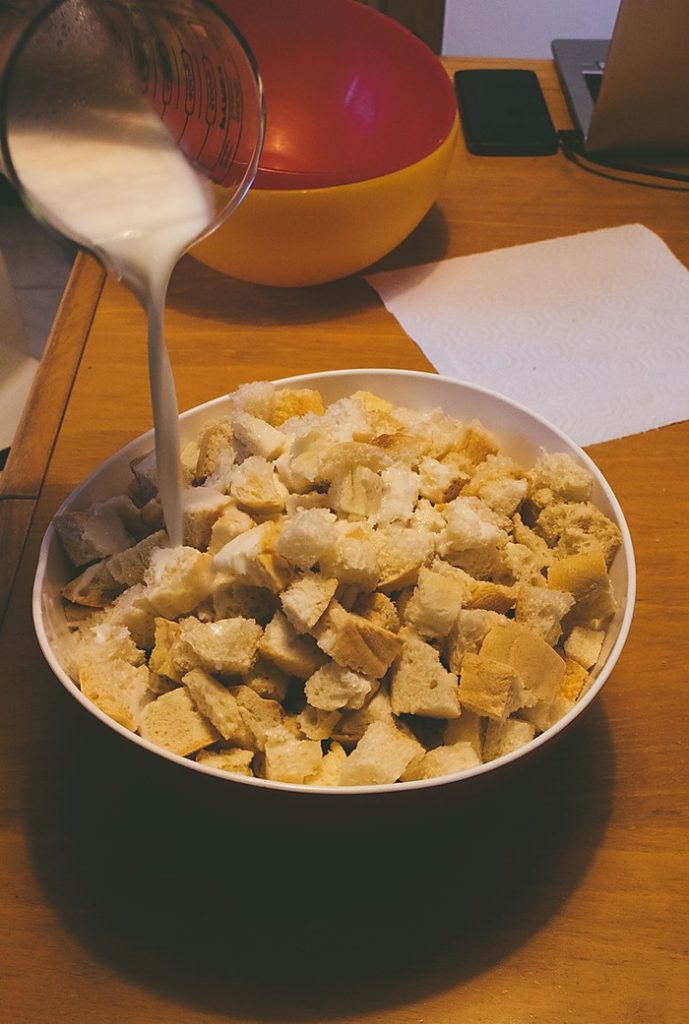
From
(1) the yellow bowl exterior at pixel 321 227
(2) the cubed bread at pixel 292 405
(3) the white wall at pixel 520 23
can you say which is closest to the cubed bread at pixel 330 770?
(2) the cubed bread at pixel 292 405

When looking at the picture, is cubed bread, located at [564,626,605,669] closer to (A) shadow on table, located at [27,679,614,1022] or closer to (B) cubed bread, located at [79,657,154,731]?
(A) shadow on table, located at [27,679,614,1022]

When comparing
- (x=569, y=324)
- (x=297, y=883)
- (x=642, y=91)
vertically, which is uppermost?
(x=642, y=91)

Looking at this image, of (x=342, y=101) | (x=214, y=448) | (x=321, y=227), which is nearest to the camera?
(x=214, y=448)

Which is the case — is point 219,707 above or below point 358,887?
above

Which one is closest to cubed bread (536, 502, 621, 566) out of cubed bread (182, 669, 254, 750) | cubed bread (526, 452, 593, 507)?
cubed bread (526, 452, 593, 507)

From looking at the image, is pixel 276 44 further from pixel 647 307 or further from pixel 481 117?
pixel 647 307

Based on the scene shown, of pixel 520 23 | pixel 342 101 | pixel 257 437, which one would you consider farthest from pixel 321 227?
pixel 520 23

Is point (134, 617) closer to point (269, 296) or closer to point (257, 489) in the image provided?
point (257, 489)
